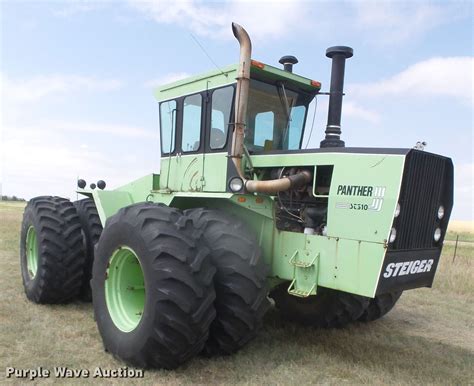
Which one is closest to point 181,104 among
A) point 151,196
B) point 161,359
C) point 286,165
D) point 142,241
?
point 151,196

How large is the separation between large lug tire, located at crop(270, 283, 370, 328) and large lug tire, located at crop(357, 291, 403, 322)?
38 centimetres

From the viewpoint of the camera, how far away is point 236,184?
495 centimetres

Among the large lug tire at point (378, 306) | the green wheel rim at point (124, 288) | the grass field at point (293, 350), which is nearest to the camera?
the grass field at point (293, 350)

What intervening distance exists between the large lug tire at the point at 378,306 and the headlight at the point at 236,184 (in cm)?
250

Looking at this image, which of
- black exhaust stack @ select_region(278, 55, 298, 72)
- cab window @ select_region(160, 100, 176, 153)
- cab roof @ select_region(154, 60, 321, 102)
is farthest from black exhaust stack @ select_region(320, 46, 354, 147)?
cab window @ select_region(160, 100, 176, 153)

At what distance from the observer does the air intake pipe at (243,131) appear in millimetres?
4578

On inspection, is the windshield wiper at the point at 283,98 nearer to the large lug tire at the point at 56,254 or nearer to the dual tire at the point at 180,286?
the dual tire at the point at 180,286

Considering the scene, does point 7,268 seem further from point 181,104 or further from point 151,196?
point 181,104

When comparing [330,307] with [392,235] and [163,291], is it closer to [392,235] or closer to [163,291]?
[392,235]

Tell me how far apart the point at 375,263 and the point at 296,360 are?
1.47m

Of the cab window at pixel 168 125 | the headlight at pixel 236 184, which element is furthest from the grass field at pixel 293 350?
the cab window at pixel 168 125

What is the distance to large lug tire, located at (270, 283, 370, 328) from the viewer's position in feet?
18.6

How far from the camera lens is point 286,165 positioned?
480 centimetres

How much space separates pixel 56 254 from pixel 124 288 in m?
1.93
